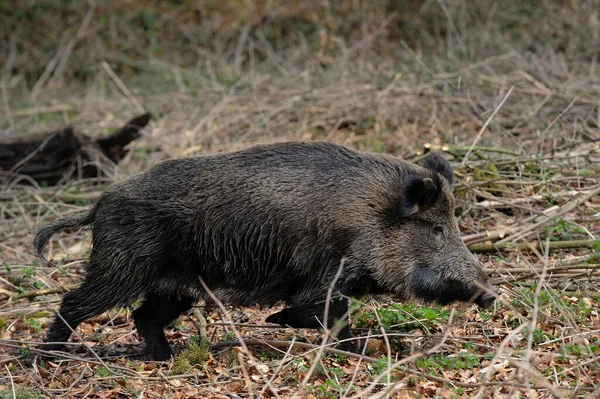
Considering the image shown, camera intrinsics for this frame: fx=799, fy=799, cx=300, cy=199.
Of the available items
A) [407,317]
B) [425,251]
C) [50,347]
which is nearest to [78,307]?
[50,347]

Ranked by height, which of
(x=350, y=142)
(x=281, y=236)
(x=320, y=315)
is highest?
(x=281, y=236)

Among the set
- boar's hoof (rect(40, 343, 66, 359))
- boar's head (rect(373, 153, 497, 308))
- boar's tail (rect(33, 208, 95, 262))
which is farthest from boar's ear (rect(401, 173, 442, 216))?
boar's hoof (rect(40, 343, 66, 359))

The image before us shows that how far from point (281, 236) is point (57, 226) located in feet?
5.95

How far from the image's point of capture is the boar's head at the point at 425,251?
573cm

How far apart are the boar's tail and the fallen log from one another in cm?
360

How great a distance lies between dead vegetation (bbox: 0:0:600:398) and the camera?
5.21 m

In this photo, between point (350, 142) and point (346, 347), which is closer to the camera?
point (346, 347)

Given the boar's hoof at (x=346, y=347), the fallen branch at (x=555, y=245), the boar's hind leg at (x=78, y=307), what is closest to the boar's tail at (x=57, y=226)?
the boar's hind leg at (x=78, y=307)

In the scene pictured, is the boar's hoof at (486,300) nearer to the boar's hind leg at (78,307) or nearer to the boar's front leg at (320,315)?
the boar's front leg at (320,315)

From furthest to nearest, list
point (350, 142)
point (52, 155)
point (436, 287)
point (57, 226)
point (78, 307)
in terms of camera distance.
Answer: point (350, 142) → point (52, 155) → point (57, 226) → point (78, 307) → point (436, 287)

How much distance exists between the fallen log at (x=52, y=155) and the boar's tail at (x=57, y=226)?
11.8 ft

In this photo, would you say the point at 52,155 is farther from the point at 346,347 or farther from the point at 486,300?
the point at 486,300

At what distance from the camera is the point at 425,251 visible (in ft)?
19.1

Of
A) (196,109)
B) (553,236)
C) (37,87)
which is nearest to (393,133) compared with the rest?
(196,109)
